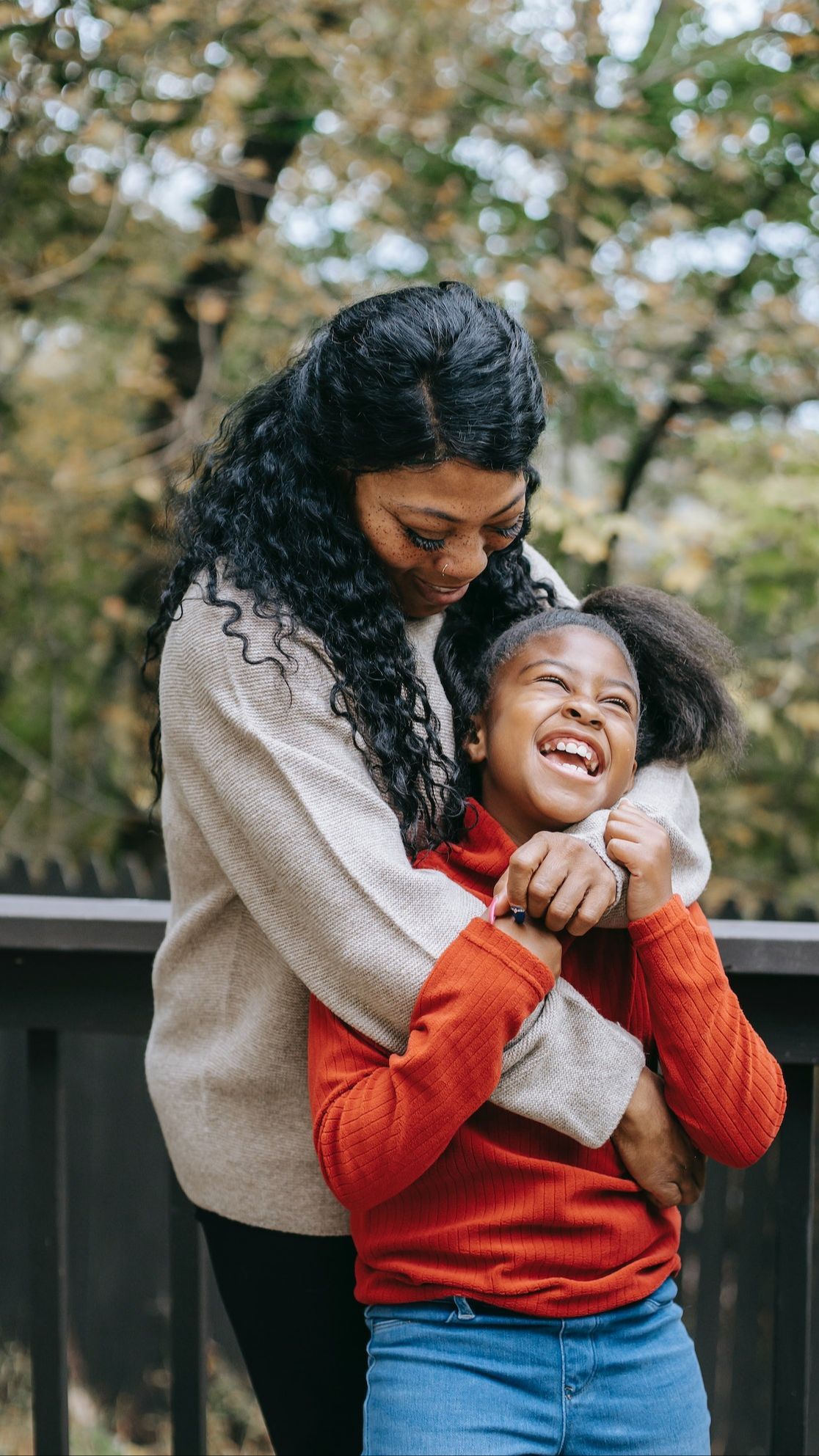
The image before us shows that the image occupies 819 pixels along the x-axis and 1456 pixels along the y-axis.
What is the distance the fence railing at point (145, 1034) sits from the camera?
1759 mm

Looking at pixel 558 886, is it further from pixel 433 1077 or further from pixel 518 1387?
pixel 518 1387

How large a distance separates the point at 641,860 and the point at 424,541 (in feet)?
1.48

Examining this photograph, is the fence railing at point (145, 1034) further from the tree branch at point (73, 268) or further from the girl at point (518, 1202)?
the tree branch at point (73, 268)

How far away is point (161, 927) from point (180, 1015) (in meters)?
0.26

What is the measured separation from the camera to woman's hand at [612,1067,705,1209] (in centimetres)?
140

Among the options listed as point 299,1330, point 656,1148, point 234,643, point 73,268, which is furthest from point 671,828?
point 73,268

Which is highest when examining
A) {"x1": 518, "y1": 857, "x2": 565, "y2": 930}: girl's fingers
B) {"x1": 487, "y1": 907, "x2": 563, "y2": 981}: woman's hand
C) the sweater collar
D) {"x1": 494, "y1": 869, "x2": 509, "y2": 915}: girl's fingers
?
{"x1": 518, "y1": 857, "x2": 565, "y2": 930}: girl's fingers

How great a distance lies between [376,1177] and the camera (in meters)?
1.28

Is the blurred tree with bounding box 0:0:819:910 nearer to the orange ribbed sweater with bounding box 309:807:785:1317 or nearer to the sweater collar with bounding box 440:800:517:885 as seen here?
the sweater collar with bounding box 440:800:517:885

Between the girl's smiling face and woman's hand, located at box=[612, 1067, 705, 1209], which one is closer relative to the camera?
woman's hand, located at box=[612, 1067, 705, 1209]

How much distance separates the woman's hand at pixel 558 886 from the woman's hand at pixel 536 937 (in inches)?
0.4

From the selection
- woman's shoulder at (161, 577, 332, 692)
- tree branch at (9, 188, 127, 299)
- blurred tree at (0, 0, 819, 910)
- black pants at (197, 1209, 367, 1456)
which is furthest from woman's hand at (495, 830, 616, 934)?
tree branch at (9, 188, 127, 299)

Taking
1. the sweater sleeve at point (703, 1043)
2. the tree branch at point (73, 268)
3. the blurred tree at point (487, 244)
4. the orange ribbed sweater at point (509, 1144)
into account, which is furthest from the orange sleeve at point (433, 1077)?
the tree branch at point (73, 268)

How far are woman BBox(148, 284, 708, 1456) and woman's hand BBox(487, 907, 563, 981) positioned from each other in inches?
0.7
